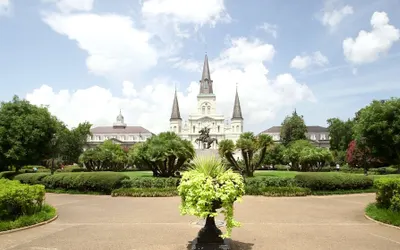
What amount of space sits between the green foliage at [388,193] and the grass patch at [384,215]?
0.26m

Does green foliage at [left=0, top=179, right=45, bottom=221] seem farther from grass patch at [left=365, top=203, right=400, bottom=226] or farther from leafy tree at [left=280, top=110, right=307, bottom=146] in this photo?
leafy tree at [left=280, top=110, right=307, bottom=146]

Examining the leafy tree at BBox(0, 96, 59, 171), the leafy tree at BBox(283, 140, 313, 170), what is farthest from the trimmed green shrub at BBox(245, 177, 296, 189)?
the leafy tree at BBox(283, 140, 313, 170)

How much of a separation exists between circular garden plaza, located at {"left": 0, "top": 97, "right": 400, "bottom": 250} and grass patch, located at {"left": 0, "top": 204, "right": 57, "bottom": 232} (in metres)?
0.03

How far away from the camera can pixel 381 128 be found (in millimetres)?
33188

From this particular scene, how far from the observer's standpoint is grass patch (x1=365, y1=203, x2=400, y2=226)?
11398 millimetres

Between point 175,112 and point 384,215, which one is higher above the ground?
point 175,112

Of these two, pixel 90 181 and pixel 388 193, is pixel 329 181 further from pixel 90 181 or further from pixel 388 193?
pixel 90 181

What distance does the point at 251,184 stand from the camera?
21.8 meters

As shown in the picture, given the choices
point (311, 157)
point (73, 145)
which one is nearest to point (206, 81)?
point (73, 145)

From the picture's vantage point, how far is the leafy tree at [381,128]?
107 feet

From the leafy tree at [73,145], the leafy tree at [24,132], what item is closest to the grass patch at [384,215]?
the leafy tree at [24,132]

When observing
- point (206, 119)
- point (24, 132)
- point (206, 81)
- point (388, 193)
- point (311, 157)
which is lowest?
point (388, 193)

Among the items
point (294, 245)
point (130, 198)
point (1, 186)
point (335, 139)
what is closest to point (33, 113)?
point (130, 198)

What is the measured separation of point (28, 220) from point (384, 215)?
1277 centimetres
